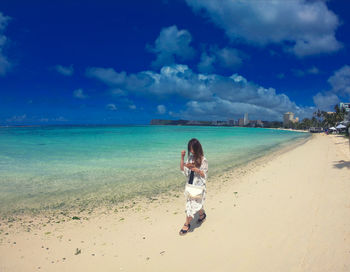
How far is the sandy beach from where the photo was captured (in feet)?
13.6

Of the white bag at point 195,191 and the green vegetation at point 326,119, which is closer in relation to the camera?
the white bag at point 195,191

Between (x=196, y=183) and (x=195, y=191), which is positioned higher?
(x=196, y=183)

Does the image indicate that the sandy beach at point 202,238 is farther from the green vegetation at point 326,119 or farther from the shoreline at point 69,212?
the green vegetation at point 326,119

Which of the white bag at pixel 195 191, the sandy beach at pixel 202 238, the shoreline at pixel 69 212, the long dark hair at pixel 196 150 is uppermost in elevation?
the long dark hair at pixel 196 150

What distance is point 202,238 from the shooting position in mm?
5051

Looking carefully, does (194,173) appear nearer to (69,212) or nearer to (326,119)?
(69,212)

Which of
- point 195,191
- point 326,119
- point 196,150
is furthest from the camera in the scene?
point 326,119

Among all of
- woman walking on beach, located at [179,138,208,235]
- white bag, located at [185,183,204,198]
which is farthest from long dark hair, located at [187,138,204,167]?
white bag, located at [185,183,204,198]

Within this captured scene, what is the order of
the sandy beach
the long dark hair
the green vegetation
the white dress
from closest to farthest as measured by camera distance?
the sandy beach → the long dark hair → the white dress → the green vegetation

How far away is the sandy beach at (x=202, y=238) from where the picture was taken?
13.6 ft

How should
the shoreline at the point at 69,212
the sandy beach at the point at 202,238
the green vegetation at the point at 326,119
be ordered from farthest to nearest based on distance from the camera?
1. the green vegetation at the point at 326,119
2. the shoreline at the point at 69,212
3. the sandy beach at the point at 202,238

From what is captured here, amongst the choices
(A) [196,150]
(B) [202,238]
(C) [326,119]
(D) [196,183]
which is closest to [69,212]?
(B) [202,238]

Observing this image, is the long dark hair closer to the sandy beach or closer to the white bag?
the white bag

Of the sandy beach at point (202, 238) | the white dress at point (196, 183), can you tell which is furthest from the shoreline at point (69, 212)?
the white dress at point (196, 183)
